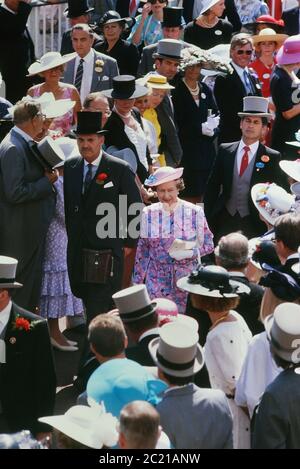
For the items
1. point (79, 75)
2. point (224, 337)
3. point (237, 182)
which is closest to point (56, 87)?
point (79, 75)

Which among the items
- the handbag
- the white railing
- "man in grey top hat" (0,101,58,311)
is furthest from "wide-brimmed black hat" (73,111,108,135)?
the white railing

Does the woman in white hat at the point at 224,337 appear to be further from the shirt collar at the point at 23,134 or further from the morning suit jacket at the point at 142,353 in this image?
the shirt collar at the point at 23,134

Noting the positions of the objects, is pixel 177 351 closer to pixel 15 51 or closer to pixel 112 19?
pixel 15 51

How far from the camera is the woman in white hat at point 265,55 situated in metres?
12.0

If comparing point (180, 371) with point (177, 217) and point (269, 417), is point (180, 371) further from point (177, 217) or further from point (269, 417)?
point (177, 217)

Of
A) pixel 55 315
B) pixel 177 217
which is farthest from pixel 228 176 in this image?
pixel 55 315

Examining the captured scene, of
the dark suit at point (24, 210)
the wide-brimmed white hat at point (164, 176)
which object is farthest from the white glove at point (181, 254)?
the dark suit at point (24, 210)

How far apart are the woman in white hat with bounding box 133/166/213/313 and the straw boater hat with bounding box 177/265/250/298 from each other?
165 cm

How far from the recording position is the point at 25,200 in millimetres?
7625

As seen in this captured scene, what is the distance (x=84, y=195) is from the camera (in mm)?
7695

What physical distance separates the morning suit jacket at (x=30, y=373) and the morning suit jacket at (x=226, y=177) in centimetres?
303

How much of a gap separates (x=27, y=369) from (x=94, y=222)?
74.8 inches

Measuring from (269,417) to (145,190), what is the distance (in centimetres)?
412

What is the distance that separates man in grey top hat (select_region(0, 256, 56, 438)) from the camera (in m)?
5.95
